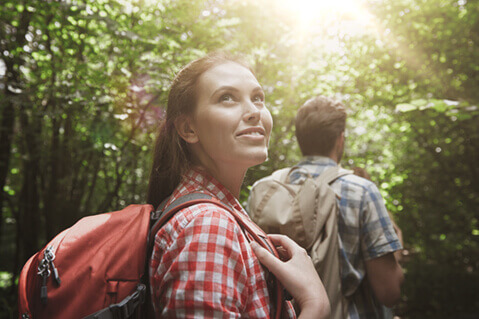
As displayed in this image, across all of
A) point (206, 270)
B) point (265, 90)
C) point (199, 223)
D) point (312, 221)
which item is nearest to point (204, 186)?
point (199, 223)

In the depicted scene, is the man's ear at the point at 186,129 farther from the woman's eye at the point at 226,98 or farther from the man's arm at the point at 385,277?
the man's arm at the point at 385,277

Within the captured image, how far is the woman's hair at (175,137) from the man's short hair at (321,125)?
45.0 inches

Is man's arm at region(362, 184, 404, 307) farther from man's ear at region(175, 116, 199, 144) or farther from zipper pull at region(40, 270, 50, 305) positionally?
zipper pull at region(40, 270, 50, 305)

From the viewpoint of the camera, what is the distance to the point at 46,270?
99cm

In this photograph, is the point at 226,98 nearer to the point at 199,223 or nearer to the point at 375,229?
the point at 199,223

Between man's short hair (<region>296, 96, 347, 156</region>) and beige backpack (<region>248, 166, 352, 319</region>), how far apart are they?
0.35 metres

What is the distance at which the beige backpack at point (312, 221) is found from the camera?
2.00 meters

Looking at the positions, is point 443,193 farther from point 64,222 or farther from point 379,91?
point 64,222

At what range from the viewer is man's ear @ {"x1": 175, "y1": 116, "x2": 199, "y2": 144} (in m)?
1.37

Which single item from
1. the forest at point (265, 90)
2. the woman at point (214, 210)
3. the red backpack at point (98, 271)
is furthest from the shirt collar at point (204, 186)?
the forest at point (265, 90)

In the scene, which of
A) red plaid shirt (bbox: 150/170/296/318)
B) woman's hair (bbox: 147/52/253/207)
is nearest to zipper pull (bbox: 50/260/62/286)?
red plaid shirt (bbox: 150/170/296/318)

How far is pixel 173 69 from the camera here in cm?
284

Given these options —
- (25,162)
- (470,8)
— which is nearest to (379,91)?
(470,8)

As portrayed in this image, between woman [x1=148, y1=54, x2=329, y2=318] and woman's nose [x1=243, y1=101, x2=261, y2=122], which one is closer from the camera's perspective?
woman [x1=148, y1=54, x2=329, y2=318]
